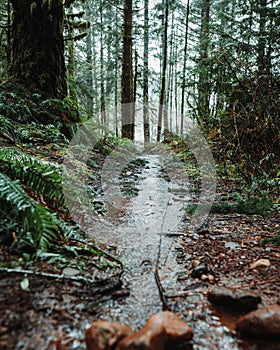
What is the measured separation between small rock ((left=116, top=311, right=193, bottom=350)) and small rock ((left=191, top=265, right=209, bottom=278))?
2.15ft

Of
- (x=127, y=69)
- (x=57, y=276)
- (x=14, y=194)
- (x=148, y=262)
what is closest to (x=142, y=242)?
(x=148, y=262)

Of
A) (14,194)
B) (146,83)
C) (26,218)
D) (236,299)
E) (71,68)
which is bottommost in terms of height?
(236,299)

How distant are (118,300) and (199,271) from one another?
27.3 inches

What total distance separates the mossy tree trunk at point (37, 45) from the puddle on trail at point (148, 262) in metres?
3.31

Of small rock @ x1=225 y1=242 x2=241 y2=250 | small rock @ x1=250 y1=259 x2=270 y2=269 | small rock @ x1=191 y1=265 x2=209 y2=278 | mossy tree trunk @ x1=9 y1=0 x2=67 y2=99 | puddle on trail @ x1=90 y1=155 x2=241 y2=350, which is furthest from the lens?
mossy tree trunk @ x1=9 y1=0 x2=67 y2=99

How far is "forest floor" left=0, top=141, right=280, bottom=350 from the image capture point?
1212 mm

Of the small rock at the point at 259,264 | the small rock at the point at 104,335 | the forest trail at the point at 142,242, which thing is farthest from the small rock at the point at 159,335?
the small rock at the point at 259,264

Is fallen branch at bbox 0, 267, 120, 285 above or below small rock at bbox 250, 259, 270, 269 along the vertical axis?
above

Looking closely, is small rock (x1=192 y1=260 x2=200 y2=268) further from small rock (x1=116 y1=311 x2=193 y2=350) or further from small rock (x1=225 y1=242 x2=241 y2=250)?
small rock (x1=116 y1=311 x2=193 y2=350)

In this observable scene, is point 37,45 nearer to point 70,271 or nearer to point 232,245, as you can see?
point 70,271

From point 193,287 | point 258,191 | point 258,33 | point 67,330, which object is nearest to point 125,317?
point 67,330

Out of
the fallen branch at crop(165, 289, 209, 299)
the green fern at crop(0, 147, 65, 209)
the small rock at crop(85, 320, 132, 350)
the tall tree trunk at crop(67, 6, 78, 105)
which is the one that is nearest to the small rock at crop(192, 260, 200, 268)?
the fallen branch at crop(165, 289, 209, 299)

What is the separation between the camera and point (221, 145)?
6.27m

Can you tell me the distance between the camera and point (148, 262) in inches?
85.0
